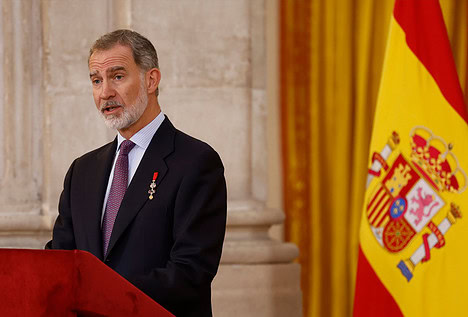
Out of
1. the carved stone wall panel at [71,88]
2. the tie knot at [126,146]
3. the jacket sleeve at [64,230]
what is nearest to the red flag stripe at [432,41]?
the carved stone wall panel at [71,88]

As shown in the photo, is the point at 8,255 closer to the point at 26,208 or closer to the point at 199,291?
→ the point at 199,291

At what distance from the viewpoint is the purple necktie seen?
218 cm

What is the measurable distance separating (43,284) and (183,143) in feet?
2.86

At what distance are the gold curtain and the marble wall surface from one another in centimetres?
35

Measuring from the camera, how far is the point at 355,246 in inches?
166

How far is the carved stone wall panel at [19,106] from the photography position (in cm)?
400

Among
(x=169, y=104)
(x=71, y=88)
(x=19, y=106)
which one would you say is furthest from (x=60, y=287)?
(x=19, y=106)

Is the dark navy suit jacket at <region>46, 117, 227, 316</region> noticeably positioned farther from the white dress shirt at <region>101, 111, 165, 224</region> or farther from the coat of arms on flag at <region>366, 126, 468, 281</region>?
the coat of arms on flag at <region>366, 126, 468, 281</region>

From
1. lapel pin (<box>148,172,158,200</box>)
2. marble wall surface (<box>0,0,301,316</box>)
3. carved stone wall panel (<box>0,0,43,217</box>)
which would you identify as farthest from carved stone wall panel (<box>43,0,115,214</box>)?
lapel pin (<box>148,172,158,200</box>)

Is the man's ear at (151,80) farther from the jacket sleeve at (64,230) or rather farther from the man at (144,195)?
the jacket sleeve at (64,230)

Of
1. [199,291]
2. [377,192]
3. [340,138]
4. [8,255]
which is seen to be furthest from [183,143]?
[340,138]

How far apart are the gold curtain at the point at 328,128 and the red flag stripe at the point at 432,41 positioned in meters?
0.65

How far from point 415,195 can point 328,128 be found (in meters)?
1.02

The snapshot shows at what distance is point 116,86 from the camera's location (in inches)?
86.0
